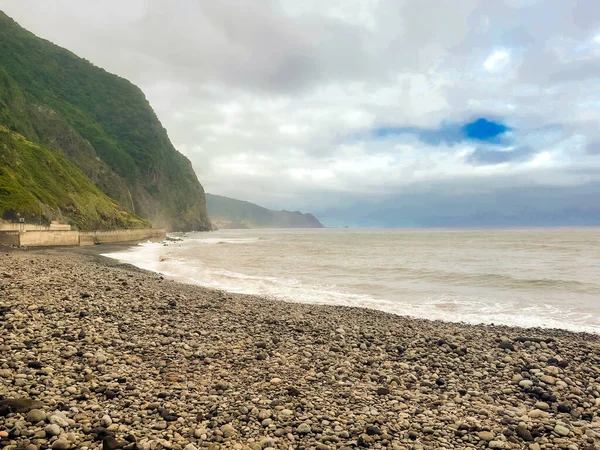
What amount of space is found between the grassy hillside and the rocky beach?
5823cm

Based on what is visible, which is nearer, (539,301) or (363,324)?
(363,324)

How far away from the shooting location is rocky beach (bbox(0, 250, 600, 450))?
20.3ft

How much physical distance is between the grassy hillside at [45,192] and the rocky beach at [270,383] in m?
58.2

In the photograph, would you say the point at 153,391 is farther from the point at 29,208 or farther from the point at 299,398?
the point at 29,208

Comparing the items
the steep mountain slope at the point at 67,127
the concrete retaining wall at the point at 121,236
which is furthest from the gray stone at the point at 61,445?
the steep mountain slope at the point at 67,127

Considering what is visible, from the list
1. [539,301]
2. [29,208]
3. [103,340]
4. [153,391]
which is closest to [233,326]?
[103,340]

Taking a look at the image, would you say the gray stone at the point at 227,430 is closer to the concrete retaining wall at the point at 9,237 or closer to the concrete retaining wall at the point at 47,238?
the concrete retaining wall at the point at 9,237

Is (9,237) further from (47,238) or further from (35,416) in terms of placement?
(35,416)

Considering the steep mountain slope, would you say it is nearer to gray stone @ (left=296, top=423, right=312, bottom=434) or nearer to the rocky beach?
the rocky beach

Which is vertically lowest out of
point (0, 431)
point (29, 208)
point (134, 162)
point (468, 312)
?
point (468, 312)

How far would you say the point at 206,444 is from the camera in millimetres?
5848

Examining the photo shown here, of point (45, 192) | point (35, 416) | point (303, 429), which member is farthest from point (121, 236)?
point (303, 429)

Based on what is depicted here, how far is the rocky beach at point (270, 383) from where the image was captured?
20.3 ft

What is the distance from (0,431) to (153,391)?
2.42 meters
